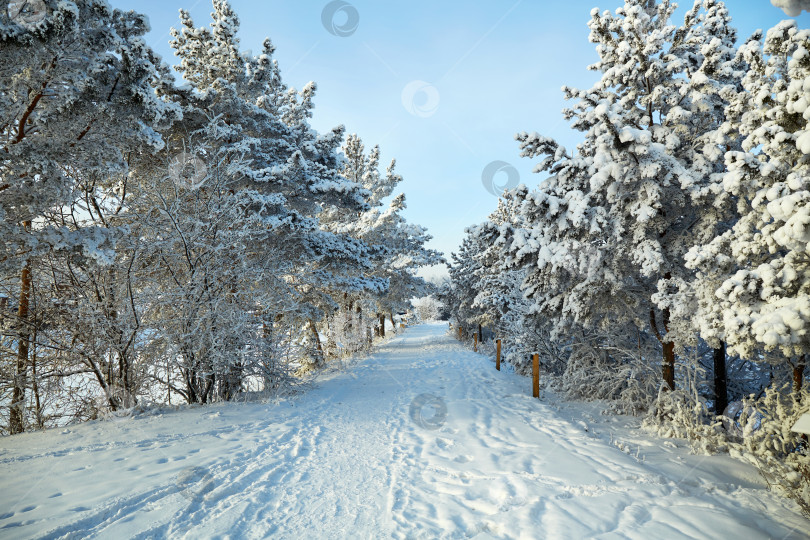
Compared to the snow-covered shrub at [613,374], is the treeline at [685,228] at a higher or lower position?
higher

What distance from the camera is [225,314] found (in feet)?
25.3

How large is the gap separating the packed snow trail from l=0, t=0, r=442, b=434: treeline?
1.30m

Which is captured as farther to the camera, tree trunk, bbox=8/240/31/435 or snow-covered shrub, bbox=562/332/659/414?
snow-covered shrub, bbox=562/332/659/414

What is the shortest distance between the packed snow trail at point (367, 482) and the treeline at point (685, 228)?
1.09 metres

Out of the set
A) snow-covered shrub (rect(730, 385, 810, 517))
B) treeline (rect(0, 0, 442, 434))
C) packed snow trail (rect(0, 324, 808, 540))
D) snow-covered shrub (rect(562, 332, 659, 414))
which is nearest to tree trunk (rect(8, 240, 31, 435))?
treeline (rect(0, 0, 442, 434))

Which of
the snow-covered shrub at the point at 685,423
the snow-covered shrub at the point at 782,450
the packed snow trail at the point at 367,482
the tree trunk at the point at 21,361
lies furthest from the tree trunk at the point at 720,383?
the tree trunk at the point at 21,361

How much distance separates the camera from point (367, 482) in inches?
171

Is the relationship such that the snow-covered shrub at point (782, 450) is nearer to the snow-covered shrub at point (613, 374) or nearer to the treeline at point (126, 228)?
the snow-covered shrub at point (613, 374)

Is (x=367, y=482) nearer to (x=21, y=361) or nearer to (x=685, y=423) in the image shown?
(x=685, y=423)

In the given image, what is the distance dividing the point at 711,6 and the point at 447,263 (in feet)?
69.8

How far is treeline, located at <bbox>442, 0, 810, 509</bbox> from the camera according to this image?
3998 mm

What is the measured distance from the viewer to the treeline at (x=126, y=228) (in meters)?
5.25

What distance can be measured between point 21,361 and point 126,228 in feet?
9.70

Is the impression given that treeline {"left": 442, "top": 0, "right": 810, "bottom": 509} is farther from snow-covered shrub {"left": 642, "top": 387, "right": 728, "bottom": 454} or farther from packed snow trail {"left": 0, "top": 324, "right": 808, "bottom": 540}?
packed snow trail {"left": 0, "top": 324, "right": 808, "bottom": 540}
